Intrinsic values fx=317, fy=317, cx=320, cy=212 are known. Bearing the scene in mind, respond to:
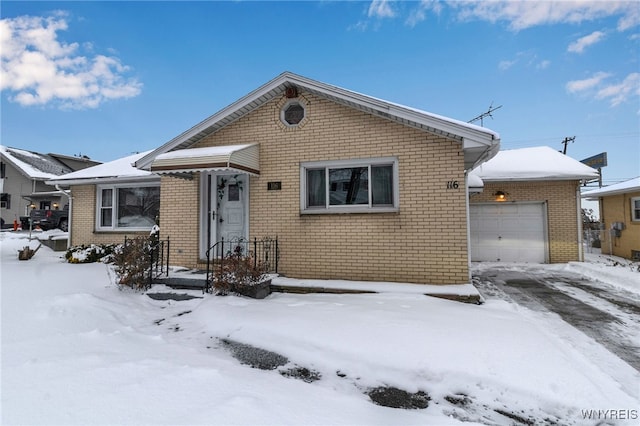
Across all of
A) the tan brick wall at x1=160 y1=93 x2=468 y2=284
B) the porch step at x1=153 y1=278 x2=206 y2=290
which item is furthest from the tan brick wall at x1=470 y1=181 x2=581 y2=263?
the porch step at x1=153 y1=278 x2=206 y2=290

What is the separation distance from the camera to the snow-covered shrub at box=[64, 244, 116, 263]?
1014 centimetres

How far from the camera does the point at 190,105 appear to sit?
82.9ft

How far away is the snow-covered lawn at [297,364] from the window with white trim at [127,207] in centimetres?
603

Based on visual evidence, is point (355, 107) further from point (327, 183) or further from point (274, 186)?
point (274, 186)

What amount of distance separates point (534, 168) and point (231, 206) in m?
11.8

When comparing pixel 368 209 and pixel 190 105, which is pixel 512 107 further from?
pixel 190 105

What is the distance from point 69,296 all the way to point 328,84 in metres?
6.25

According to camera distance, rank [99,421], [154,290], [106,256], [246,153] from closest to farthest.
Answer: [99,421], [154,290], [246,153], [106,256]

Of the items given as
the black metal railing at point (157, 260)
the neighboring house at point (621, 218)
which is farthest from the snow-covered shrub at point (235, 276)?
the neighboring house at point (621, 218)

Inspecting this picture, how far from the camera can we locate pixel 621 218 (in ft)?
47.0

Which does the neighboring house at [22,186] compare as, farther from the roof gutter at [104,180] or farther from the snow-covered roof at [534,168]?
the snow-covered roof at [534,168]

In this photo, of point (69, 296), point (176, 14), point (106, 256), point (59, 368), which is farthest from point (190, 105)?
point (59, 368)

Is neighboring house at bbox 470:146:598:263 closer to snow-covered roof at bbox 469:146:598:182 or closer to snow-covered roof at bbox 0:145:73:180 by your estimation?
snow-covered roof at bbox 469:146:598:182

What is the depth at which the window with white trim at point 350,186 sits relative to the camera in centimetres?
681
